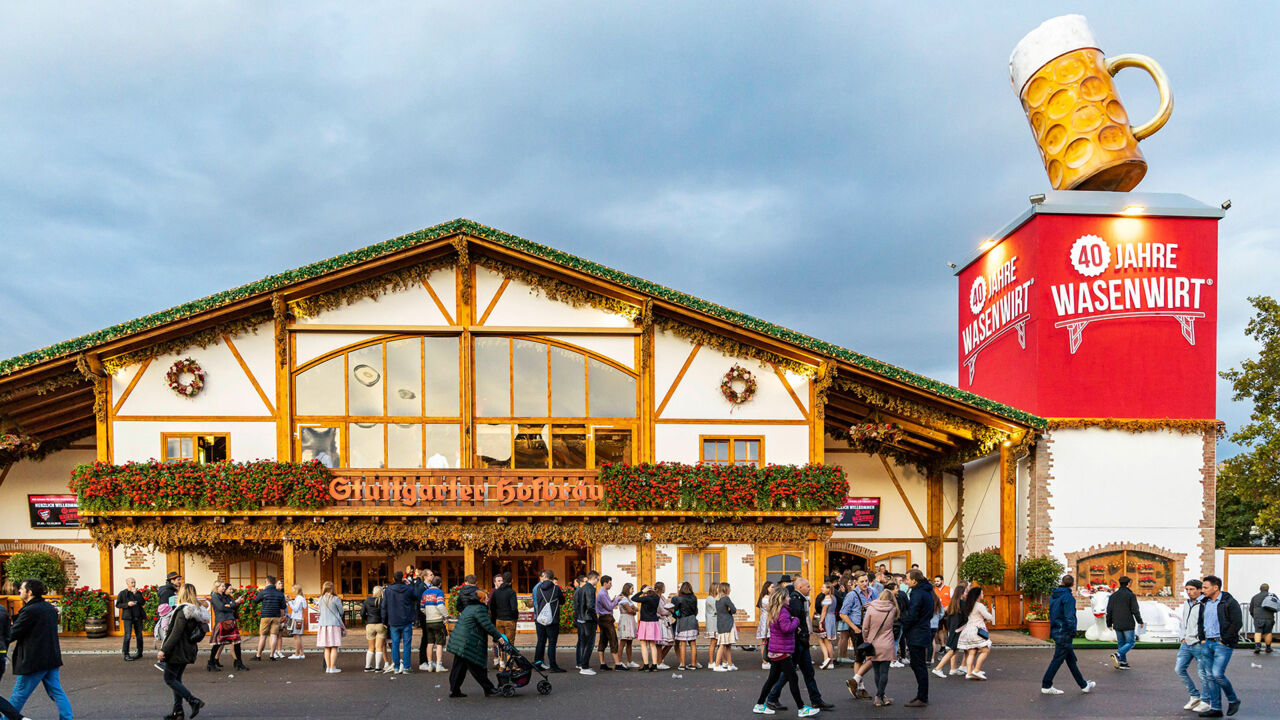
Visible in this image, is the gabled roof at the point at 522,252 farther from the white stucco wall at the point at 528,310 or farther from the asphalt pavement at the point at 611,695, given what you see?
the asphalt pavement at the point at 611,695

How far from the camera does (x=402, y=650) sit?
47.0 feet

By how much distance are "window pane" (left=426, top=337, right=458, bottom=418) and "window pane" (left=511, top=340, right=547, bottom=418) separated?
122 centimetres

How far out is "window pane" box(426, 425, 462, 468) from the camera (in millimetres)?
19469

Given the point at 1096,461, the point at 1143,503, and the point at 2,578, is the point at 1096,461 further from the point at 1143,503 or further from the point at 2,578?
the point at 2,578

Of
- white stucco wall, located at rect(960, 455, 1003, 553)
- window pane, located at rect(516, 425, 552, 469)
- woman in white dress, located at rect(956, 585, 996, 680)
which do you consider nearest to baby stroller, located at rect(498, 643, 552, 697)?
woman in white dress, located at rect(956, 585, 996, 680)

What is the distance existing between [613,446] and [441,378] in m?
3.75

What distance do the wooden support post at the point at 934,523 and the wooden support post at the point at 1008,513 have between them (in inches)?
122

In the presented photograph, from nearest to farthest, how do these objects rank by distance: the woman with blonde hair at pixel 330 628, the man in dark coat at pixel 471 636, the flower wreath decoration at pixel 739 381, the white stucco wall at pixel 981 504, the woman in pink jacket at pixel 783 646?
the woman in pink jacket at pixel 783 646 < the man in dark coat at pixel 471 636 < the woman with blonde hair at pixel 330 628 < the flower wreath decoration at pixel 739 381 < the white stucco wall at pixel 981 504

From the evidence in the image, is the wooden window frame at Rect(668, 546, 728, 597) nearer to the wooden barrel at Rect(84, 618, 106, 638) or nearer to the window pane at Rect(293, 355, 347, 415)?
the window pane at Rect(293, 355, 347, 415)

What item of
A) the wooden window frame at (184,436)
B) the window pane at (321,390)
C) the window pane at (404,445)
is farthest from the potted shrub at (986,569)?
the wooden window frame at (184,436)

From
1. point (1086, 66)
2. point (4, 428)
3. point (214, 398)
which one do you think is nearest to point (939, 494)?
point (1086, 66)

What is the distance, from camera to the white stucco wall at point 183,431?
19.0 metres

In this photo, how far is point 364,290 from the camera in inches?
775

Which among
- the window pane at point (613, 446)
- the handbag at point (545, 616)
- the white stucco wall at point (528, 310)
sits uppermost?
the white stucco wall at point (528, 310)
